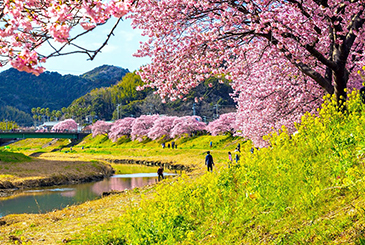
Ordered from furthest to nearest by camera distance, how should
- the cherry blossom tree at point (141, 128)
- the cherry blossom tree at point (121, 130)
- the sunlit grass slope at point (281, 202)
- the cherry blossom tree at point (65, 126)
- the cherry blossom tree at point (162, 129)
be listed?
the cherry blossom tree at point (65, 126), the cherry blossom tree at point (121, 130), the cherry blossom tree at point (141, 128), the cherry blossom tree at point (162, 129), the sunlit grass slope at point (281, 202)

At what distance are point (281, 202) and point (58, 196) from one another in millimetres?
25100

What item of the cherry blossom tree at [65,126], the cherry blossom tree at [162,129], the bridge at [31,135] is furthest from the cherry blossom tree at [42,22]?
the cherry blossom tree at [65,126]

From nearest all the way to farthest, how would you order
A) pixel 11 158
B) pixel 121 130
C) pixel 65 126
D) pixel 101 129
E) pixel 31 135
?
pixel 11 158 → pixel 31 135 → pixel 121 130 → pixel 101 129 → pixel 65 126

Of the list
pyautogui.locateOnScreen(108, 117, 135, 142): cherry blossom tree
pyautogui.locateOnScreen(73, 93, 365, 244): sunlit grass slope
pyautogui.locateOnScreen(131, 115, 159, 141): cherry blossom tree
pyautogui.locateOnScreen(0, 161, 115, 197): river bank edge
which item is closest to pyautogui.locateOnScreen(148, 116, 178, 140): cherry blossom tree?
pyautogui.locateOnScreen(131, 115, 159, 141): cherry blossom tree

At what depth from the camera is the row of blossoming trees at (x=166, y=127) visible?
75.6m

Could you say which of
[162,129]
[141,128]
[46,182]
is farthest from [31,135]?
[46,182]

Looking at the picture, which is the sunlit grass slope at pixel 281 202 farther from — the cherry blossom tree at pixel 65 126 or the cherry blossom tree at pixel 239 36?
the cherry blossom tree at pixel 65 126

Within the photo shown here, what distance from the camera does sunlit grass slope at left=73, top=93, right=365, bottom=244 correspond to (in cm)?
499

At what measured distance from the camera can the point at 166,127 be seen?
8894cm

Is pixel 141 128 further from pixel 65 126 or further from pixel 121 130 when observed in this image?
pixel 65 126

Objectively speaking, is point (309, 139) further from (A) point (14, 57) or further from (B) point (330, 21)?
(A) point (14, 57)

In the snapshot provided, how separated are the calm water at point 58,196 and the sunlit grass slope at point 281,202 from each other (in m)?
14.3

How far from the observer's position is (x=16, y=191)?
29562 millimetres

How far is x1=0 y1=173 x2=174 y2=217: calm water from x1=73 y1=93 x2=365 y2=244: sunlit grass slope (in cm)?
1434
